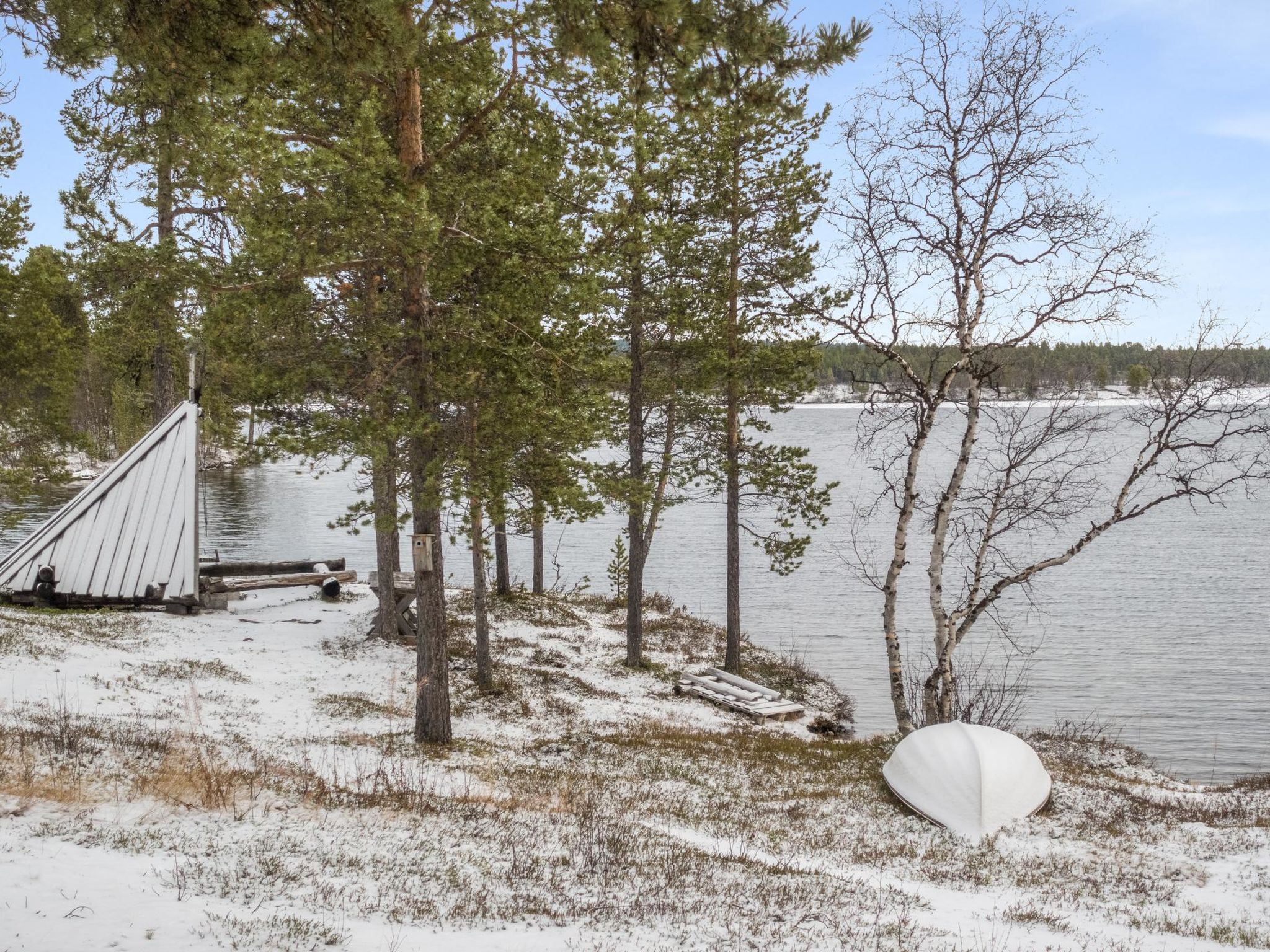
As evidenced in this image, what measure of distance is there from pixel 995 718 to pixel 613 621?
11.4m

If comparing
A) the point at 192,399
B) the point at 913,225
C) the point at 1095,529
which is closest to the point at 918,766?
the point at 1095,529

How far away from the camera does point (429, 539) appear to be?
527 inches

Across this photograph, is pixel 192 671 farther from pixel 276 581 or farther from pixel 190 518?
pixel 276 581

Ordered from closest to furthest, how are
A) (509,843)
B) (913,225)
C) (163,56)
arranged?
(163,56), (509,843), (913,225)

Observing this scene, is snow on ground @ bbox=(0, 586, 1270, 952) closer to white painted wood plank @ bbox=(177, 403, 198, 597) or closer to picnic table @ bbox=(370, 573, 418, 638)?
picnic table @ bbox=(370, 573, 418, 638)

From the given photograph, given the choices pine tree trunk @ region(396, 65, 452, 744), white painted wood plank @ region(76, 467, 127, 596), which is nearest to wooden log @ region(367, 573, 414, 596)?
pine tree trunk @ region(396, 65, 452, 744)

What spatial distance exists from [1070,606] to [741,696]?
1673 centimetres

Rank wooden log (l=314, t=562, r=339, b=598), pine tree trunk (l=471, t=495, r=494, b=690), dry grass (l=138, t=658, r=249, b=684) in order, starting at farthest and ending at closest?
wooden log (l=314, t=562, r=339, b=598)
pine tree trunk (l=471, t=495, r=494, b=690)
dry grass (l=138, t=658, r=249, b=684)

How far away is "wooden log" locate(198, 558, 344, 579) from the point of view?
25797 mm

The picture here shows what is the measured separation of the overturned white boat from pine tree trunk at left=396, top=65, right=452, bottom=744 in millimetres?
6812

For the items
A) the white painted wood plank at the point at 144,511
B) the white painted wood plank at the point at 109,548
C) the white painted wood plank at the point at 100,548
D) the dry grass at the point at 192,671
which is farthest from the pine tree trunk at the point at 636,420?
the white painted wood plank at the point at 100,548

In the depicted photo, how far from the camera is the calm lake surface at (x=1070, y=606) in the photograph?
2081 cm

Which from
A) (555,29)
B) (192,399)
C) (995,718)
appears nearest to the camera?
(555,29)

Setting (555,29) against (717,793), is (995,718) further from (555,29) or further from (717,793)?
(555,29)
